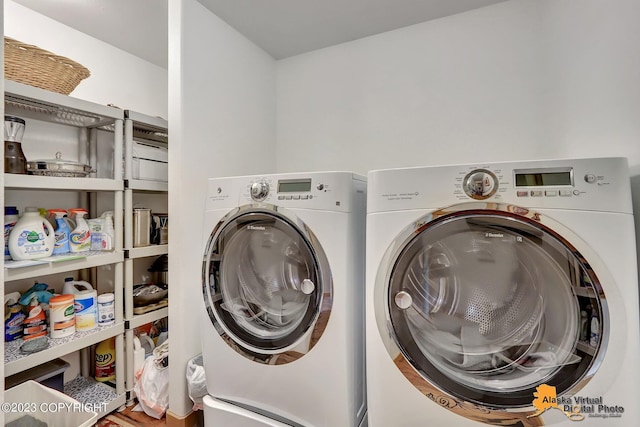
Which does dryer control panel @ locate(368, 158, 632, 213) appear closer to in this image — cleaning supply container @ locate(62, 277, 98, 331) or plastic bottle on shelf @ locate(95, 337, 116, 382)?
cleaning supply container @ locate(62, 277, 98, 331)

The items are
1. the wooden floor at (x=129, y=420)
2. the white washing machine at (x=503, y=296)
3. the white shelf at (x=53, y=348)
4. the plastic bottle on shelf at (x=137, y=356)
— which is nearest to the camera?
the white washing machine at (x=503, y=296)

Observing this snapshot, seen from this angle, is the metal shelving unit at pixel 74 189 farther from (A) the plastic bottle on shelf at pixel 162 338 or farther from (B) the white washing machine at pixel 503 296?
(B) the white washing machine at pixel 503 296

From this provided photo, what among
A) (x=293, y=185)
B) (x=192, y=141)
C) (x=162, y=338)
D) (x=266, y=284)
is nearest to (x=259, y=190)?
(x=293, y=185)

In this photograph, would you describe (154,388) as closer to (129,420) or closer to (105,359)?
(129,420)

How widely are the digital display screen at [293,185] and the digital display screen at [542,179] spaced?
0.63 metres

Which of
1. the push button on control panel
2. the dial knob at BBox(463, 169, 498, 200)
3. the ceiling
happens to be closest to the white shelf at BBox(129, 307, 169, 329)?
the ceiling

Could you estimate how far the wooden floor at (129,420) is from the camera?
151cm

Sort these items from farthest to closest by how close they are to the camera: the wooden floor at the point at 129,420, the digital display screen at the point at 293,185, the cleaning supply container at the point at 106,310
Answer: the cleaning supply container at the point at 106,310, the wooden floor at the point at 129,420, the digital display screen at the point at 293,185

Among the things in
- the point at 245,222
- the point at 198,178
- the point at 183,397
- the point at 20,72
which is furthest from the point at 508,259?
the point at 20,72

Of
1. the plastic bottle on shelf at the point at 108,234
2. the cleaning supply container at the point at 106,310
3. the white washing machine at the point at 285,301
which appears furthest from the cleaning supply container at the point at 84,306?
the white washing machine at the point at 285,301

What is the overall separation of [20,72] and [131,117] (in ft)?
1.52

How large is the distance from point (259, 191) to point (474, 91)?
1272 mm

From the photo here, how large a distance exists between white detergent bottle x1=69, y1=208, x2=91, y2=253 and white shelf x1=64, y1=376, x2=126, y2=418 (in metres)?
0.80

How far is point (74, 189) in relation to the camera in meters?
1.49
